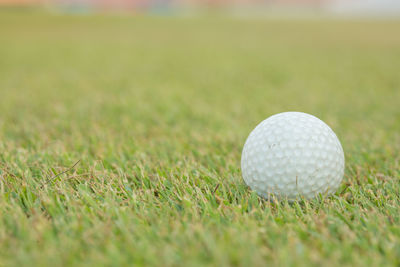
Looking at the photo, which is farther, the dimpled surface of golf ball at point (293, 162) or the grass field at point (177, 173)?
the dimpled surface of golf ball at point (293, 162)

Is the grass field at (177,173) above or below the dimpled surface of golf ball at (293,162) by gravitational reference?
below

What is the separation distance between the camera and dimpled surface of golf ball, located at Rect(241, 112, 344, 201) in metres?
1.54

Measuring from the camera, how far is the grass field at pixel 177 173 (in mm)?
1174

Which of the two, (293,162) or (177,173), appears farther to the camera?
(177,173)

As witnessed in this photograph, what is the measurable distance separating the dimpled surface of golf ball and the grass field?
0.07 meters

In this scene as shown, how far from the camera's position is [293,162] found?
5.07 ft

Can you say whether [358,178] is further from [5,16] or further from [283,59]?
[5,16]

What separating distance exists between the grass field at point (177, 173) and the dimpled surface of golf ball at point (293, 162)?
70 mm

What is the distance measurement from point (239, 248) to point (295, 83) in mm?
3694

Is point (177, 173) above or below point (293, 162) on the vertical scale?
below

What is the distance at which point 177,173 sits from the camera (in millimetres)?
1800

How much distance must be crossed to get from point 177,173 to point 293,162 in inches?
22.6

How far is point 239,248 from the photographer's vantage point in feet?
3.82

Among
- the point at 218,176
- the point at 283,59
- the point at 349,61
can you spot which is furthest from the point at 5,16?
the point at 218,176
